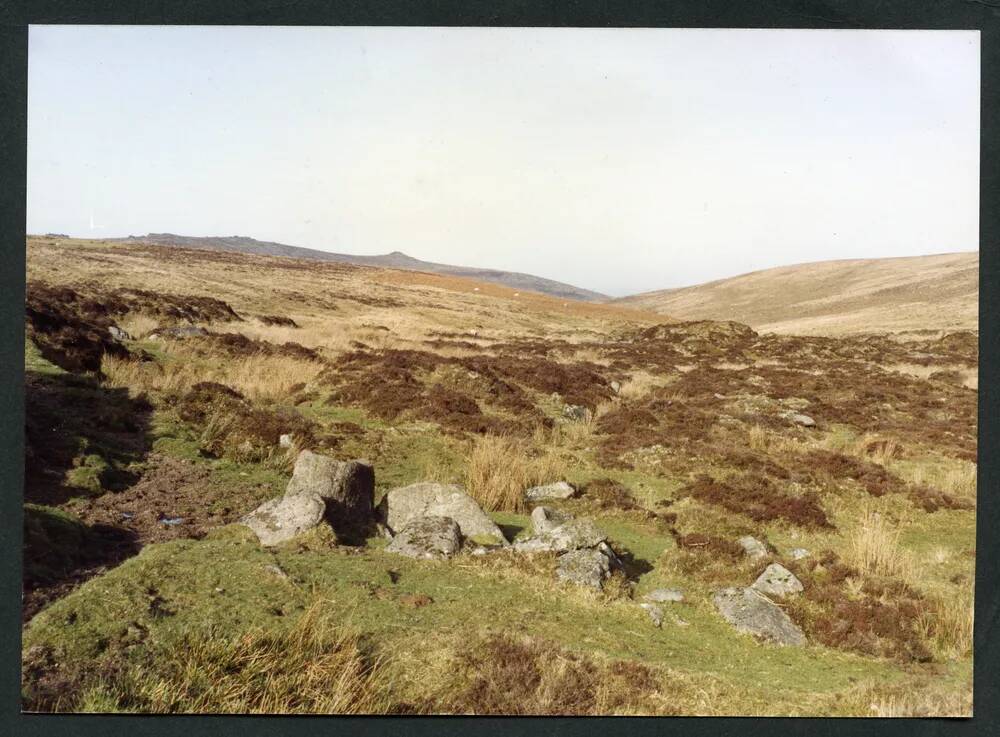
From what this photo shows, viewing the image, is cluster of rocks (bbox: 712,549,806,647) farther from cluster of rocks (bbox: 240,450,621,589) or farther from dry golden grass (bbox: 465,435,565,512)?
dry golden grass (bbox: 465,435,565,512)

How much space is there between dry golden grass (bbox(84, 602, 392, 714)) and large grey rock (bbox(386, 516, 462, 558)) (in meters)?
1.51

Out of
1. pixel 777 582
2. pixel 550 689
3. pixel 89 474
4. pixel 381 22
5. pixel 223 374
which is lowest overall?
pixel 550 689

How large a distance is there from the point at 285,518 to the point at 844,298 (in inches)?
1972

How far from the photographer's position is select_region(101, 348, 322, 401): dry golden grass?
987cm

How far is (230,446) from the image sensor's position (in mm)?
8227

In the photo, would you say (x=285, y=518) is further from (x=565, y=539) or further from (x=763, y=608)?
(x=763, y=608)

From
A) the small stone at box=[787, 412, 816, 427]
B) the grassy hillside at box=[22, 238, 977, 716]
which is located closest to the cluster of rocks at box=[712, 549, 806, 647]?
the grassy hillside at box=[22, 238, 977, 716]

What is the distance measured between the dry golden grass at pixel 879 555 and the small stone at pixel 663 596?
7.49 ft

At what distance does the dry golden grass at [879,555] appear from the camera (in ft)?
22.0

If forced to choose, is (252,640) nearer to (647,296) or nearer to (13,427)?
(13,427)

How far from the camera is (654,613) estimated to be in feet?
18.7

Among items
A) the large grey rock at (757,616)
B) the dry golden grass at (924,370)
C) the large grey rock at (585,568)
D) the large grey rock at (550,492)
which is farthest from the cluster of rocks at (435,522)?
the dry golden grass at (924,370)

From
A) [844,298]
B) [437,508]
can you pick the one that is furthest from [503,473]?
[844,298]

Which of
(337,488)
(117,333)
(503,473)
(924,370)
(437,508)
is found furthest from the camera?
(924,370)
